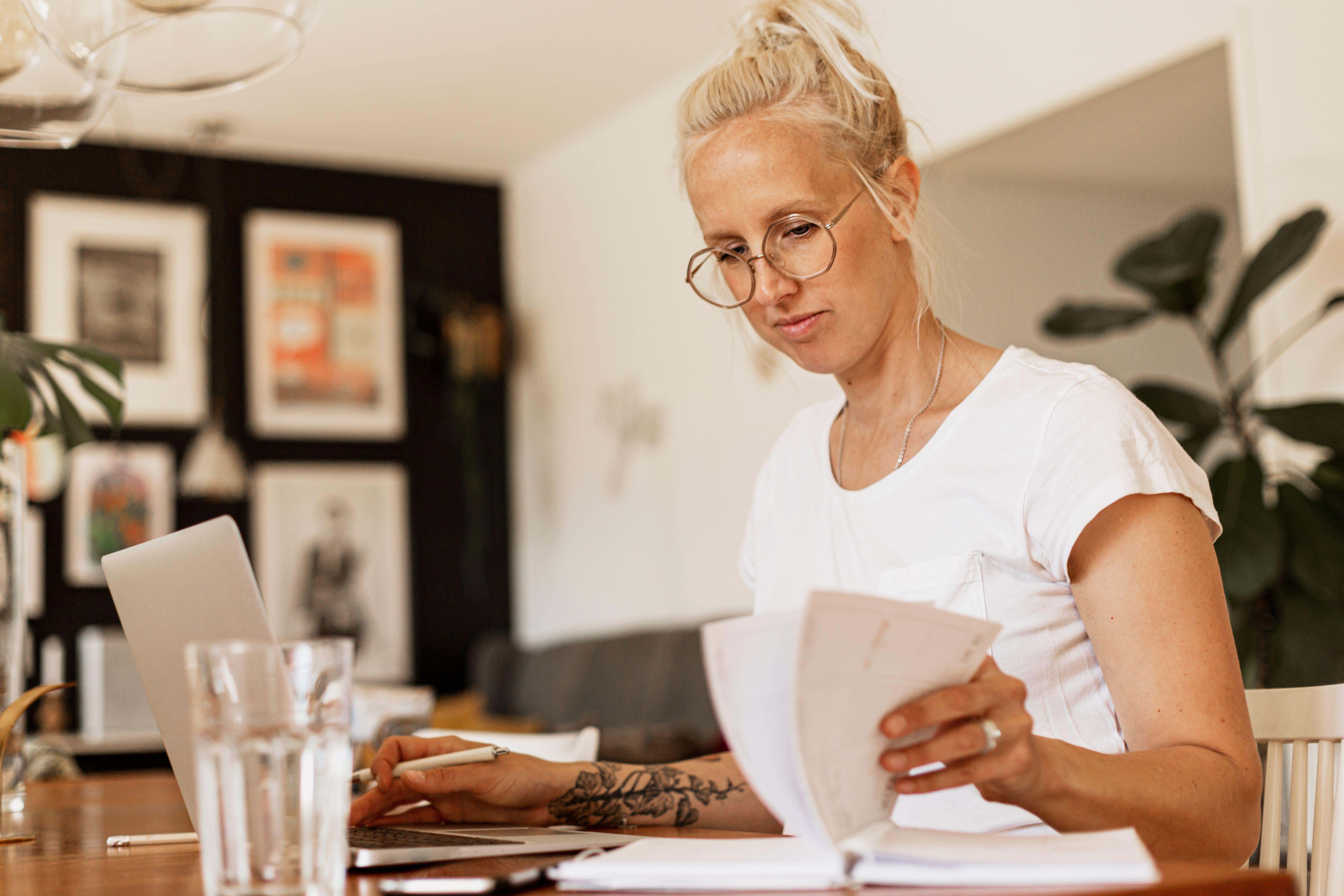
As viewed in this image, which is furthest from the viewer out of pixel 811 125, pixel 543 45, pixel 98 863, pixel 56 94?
Result: pixel 543 45

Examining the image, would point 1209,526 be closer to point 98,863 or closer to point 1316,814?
point 1316,814

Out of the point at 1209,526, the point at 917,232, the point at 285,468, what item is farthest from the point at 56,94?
the point at 285,468

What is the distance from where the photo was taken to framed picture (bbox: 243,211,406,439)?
5.83 m

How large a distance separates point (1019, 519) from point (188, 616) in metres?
0.72

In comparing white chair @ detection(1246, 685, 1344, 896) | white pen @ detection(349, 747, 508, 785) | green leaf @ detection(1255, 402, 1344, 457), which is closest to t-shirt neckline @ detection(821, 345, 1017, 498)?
white chair @ detection(1246, 685, 1344, 896)

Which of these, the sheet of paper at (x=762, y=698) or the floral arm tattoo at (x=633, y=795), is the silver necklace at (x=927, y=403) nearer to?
the floral arm tattoo at (x=633, y=795)

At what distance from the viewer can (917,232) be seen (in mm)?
1446

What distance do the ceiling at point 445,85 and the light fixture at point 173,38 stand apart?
238 cm

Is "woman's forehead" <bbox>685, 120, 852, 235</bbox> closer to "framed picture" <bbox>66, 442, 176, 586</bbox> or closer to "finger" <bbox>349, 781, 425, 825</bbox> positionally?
"finger" <bbox>349, 781, 425, 825</bbox>

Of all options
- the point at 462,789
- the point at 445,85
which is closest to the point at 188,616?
the point at 462,789

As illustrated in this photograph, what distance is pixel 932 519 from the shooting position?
134cm

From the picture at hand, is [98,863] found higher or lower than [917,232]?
lower

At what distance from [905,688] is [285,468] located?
5344mm

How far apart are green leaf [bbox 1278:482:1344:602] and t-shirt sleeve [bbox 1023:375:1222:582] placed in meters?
1.81
